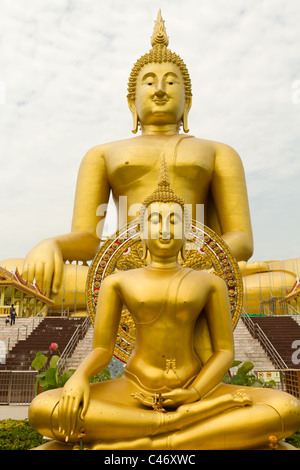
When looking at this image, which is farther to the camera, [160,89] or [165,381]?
[160,89]

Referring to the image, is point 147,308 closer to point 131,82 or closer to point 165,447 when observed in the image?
point 165,447

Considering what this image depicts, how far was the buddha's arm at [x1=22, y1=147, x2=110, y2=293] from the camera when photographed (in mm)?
Result: 9625

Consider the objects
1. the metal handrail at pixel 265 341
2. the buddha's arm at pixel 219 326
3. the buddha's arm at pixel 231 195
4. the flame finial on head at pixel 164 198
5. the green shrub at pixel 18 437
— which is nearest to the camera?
the buddha's arm at pixel 219 326

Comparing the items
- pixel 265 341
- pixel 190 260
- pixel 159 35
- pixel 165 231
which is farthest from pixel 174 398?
pixel 159 35

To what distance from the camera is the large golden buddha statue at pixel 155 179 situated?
8836mm

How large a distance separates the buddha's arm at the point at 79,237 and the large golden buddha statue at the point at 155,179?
22 mm

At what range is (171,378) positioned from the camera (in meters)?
2.95

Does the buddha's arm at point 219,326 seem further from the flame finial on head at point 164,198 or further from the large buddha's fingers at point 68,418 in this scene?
the large buddha's fingers at point 68,418

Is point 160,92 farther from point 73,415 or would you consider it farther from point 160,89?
point 73,415

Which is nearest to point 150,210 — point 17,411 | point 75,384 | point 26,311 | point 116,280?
point 116,280

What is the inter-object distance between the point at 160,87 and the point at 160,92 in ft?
0.32

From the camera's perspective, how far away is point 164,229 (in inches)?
124

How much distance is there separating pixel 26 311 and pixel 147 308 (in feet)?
45.5

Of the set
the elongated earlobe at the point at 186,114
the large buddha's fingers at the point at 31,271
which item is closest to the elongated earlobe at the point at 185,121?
the elongated earlobe at the point at 186,114
